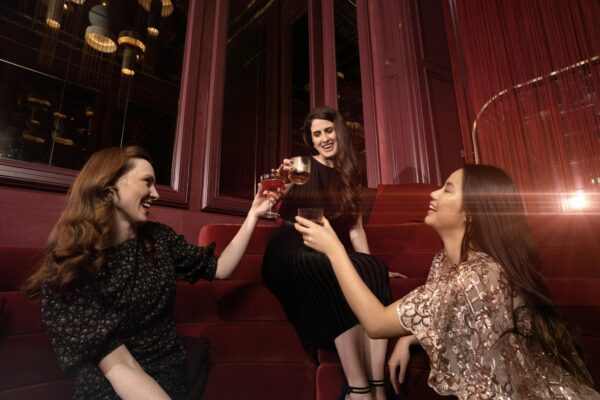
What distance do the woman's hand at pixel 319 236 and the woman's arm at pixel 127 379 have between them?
0.57m

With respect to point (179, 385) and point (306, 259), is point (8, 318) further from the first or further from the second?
point (306, 259)

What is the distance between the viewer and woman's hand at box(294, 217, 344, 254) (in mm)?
1028

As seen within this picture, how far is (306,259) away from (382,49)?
3.51 meters

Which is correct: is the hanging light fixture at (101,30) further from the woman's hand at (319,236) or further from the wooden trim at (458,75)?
the wooden trim at (458,75)

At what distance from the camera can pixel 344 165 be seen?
2.02 metres

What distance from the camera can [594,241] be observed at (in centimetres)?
152

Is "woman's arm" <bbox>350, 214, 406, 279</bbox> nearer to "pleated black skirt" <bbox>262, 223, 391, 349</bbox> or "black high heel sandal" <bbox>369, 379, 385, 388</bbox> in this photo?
"pleated black skirt" <bbox>262, 223, 391, 349</bbox>

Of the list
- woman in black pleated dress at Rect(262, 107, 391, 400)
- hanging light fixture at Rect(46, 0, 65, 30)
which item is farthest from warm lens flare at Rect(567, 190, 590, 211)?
hanging light fixture at Rect(46, 0, 65, 30)

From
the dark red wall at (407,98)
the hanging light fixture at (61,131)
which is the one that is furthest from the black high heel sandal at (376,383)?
the hanging light fixture at (61,131)

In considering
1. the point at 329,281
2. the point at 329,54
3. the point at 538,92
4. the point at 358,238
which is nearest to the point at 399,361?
the point at 329,281

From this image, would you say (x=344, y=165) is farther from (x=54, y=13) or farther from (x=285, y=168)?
(x=54, y=13)

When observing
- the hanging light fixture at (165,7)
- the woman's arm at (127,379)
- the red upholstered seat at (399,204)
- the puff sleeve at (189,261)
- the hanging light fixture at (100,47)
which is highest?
the hanging light fixture at (165,7)

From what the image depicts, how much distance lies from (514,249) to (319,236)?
21.8 inches

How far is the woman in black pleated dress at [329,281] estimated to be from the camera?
1222mm
